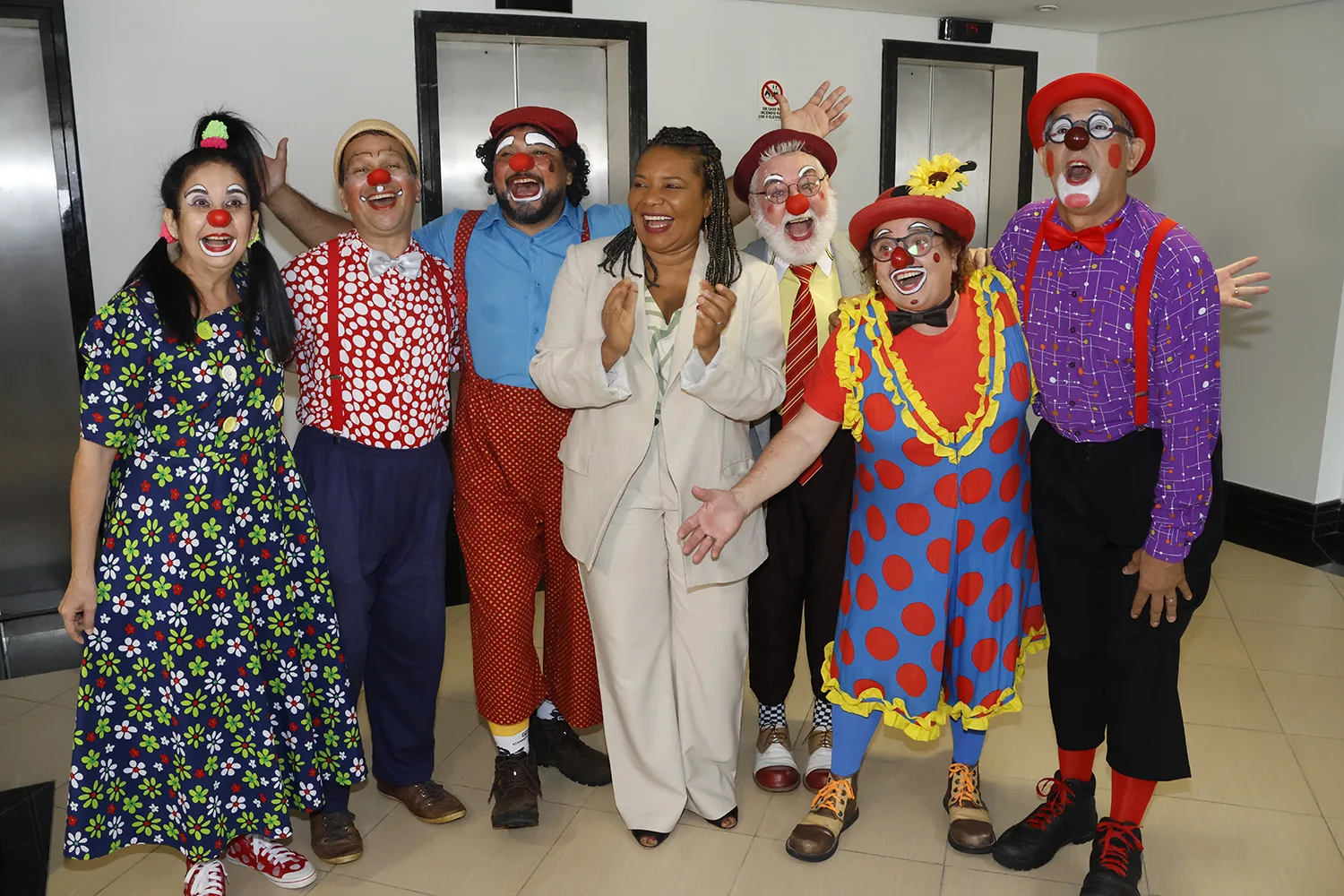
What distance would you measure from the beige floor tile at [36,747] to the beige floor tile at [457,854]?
114 cm

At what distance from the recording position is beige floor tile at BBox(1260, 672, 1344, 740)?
11.8ft

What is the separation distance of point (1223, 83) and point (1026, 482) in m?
3.98

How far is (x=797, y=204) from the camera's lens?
117 inches

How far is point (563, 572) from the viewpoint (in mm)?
3119

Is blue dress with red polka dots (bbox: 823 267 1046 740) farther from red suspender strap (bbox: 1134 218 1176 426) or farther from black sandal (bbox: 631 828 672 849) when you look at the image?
black sandal (bbox: 631 828 672 849)

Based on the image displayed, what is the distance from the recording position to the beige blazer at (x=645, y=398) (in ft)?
8.66

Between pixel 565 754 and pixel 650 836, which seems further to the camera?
pixel 565 754

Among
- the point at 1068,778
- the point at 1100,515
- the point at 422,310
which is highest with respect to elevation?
the point at 422,310

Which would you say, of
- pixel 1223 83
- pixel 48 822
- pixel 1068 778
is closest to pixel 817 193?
pixel 1068 778

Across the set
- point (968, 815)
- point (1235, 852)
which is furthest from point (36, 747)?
point (1235, 852)

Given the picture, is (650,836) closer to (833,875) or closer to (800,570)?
(833,875)

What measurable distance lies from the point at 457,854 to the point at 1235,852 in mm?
2088

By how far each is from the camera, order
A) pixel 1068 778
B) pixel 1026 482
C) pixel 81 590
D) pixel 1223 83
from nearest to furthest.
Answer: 1. pixel 81 590
2. pixel 1026 482
3. pixel 1068 778
4. pixel 1223 83

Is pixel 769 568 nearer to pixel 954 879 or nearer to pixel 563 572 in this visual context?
pixel 563 572
